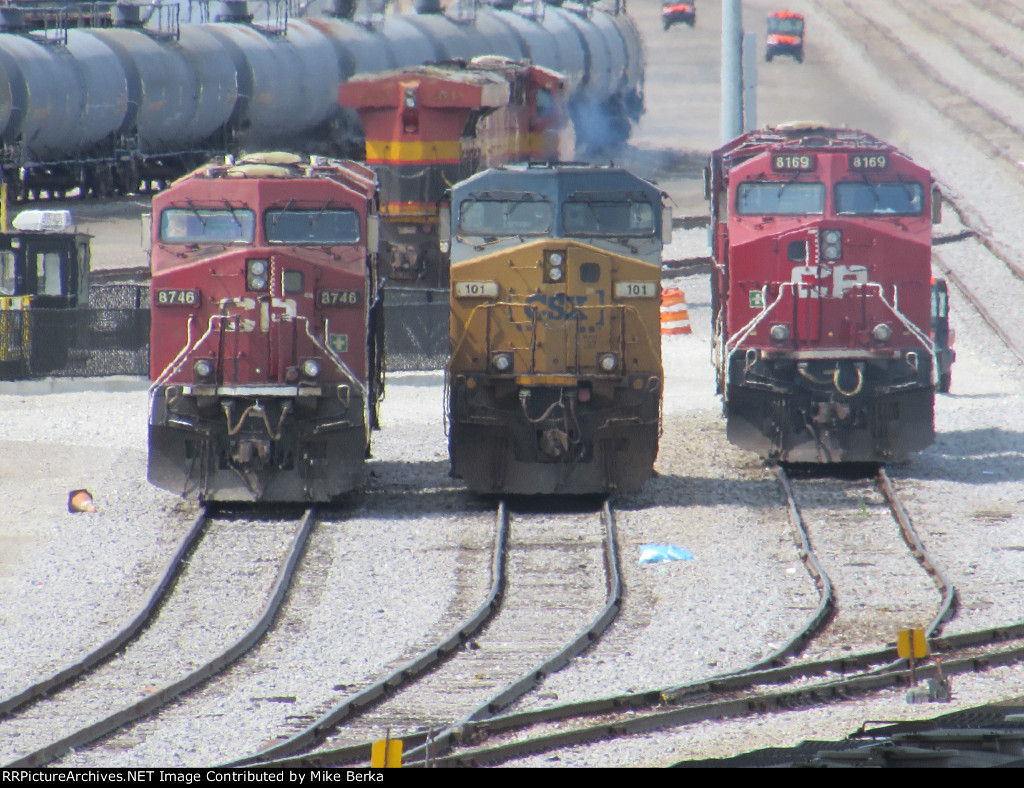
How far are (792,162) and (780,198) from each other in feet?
1.43

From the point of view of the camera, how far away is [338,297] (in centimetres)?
1581

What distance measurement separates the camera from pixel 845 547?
14719 millimetres

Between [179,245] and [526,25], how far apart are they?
31533mm

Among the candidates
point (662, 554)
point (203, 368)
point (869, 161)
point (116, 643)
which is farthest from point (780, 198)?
point (116, 643)

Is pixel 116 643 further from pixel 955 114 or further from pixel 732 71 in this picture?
pixel 955 114

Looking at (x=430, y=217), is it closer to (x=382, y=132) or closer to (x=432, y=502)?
(x=382, y=132)

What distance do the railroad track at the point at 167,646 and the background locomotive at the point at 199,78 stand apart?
18.3 metres

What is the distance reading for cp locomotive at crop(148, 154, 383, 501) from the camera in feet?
51.4

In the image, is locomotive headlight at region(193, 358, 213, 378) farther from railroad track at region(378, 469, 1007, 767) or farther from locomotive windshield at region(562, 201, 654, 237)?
railroad track at region(378, 469, 1007, 767)

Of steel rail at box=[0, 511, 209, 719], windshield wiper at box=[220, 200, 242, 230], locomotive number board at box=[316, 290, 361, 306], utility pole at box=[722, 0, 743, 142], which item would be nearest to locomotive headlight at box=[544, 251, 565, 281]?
locomotive number board at box=[316, 290, 361, 306]

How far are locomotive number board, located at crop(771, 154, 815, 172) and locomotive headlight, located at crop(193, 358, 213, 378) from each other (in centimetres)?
688

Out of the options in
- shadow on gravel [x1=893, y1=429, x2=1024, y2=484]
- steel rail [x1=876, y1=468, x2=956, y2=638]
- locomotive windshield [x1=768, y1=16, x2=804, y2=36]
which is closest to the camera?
steel rail [x1=876, y1=468, x2=956, y2=638]

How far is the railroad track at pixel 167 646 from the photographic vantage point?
31.0ft

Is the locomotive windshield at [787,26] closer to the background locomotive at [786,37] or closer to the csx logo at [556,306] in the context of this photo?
the background locomotive at [786,37]
